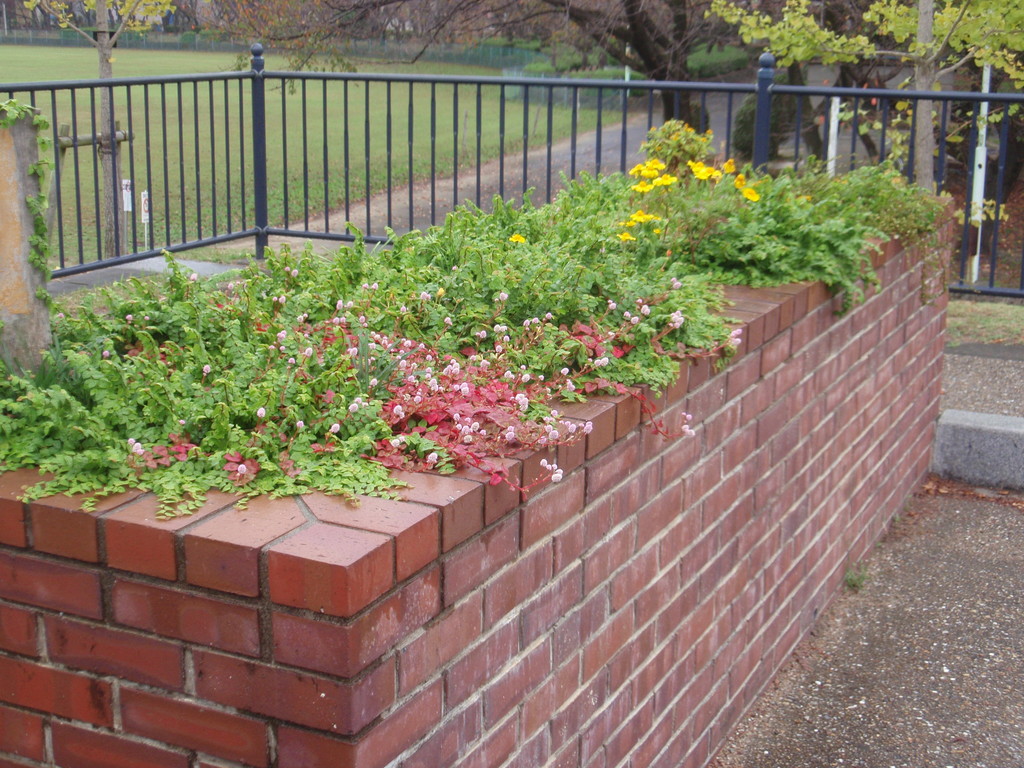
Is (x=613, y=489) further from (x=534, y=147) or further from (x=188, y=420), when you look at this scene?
(x=534, y=147)

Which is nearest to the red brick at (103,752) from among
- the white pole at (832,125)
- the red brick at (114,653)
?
the red brick at (114,653)

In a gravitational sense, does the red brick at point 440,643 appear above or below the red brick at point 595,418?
below

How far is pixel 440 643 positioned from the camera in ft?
6.10

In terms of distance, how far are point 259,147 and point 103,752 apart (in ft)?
20.4

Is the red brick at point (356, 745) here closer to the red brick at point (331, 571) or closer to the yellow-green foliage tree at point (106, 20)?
the red brick at point (331, 571)

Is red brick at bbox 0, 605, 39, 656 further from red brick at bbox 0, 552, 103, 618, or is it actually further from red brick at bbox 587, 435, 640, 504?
red brick at bbox 587, 435, 640, 504

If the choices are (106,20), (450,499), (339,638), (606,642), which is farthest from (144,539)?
(106,20)

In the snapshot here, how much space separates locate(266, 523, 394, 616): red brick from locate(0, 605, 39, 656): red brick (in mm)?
509

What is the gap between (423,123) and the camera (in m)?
20.7

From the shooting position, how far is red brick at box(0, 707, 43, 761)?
1937 mm

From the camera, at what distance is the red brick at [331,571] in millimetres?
1592

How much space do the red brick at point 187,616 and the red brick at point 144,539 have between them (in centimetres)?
3

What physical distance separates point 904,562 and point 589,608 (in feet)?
8.89

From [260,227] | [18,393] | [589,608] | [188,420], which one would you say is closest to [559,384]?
[589,608]
